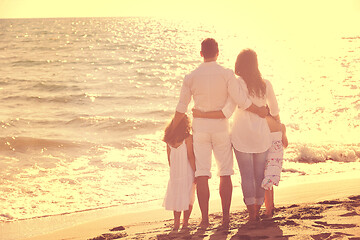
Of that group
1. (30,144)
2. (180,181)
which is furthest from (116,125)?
(180,181)

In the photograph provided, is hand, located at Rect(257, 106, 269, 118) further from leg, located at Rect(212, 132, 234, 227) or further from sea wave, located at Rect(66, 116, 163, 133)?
sea wave, located at Rect(66, 116, 163, 133)

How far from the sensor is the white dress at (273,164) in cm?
598

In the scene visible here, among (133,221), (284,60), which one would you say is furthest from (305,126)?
(284,60)

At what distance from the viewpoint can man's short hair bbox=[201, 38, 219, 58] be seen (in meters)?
5.88

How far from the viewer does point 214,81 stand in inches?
231

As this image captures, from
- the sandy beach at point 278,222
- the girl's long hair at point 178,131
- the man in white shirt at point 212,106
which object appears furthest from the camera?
the girl's long hair at point 178,131

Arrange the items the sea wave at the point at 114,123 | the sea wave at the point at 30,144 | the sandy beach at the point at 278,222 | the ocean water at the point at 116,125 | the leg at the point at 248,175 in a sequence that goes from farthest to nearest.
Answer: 1. the sea wave at the point at 114,123
2. the sea wave at the point at 30,144
3. the ocean water at the point at 116,125
4. the leg at the point at 248,175
5. the sandy beach at the point at 278,222

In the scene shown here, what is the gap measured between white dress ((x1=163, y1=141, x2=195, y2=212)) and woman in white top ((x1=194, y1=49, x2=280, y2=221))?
49 centimetres

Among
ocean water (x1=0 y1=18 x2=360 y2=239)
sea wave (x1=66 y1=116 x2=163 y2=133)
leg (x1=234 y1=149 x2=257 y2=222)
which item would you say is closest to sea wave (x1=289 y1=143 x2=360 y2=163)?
ocean water (x1=0 y1=18 x2=360 y2=239)

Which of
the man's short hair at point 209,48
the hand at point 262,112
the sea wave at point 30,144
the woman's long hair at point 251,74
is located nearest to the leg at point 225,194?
the hand at point 262,112

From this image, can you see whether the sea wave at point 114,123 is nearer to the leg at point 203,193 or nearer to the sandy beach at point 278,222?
the sandy beach at point 278,222

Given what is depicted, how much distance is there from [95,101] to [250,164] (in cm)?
1870

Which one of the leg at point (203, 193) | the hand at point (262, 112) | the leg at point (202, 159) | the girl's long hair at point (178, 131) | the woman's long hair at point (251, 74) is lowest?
the leg at point (203, 193)

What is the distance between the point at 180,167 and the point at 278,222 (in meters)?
1.07
